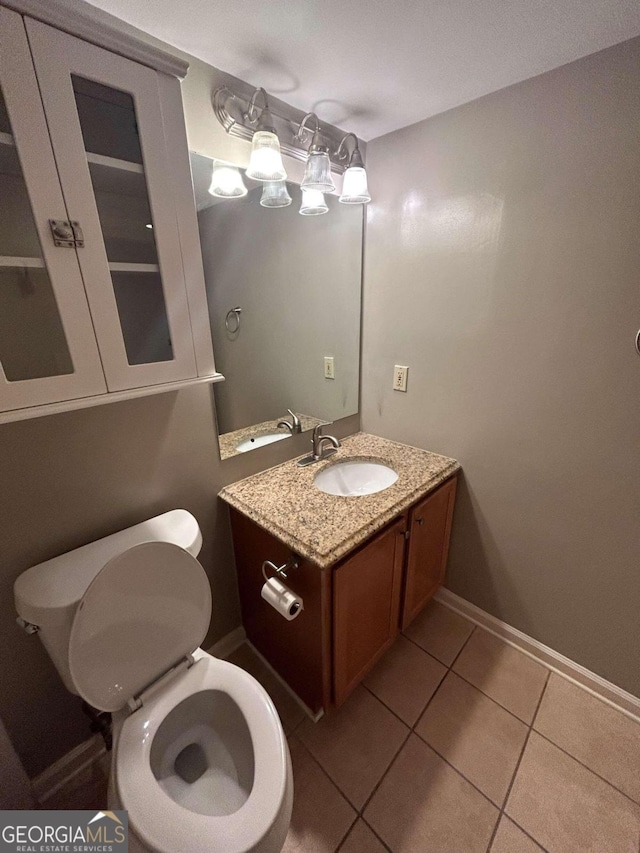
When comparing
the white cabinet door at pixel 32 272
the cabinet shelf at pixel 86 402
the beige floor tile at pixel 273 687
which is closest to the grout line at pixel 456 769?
the beige floor tile at pixel 273 687

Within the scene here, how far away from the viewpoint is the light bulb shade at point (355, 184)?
4.16 ft

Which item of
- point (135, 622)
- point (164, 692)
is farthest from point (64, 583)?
point (164, 692)

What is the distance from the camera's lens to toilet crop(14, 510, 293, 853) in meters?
0.72

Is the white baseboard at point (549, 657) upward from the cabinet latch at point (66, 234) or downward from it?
downward

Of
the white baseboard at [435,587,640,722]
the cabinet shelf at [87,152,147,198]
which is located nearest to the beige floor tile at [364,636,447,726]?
the white baseboard at [435,587,640,722]

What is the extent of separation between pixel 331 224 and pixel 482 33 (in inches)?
29.3

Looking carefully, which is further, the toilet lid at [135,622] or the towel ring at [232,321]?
the towel ring at [232,321]

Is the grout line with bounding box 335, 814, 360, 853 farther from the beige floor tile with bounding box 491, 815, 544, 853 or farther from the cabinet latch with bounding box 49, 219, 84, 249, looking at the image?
the cabinet latch with bounding box 49, 219, 84, 249

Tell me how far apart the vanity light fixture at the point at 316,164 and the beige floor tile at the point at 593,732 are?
7.00ft

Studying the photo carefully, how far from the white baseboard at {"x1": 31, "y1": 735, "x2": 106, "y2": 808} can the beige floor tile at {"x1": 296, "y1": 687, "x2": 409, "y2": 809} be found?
0.71 metres

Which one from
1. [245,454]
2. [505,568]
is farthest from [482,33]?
[505,568]

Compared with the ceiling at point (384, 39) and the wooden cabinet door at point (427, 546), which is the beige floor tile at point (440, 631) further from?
the ceiling at point (384, 39)

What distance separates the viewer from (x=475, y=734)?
4.00 ft

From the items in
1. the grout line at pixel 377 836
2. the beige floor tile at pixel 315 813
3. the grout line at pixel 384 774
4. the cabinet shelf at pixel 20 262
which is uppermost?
the cabinet shelf at pixel 20 262
